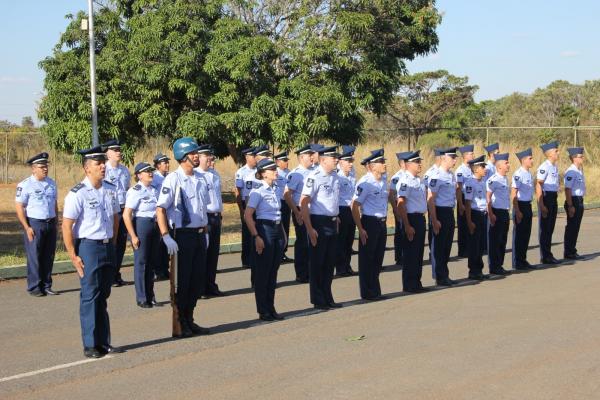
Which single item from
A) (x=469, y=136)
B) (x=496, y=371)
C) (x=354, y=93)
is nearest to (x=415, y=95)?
(x=469, y=136)

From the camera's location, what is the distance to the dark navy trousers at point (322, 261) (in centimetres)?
1013

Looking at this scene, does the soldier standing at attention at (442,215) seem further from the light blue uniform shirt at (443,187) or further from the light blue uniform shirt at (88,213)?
the light blue uniform shirt at (88,213)

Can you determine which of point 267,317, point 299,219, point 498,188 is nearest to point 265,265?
point 267,317

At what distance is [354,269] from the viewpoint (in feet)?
45.2

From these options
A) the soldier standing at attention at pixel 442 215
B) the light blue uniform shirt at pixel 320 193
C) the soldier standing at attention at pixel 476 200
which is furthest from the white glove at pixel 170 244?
the soldier standing at attention at pixel 476 200

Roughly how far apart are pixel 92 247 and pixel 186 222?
43.9 inches

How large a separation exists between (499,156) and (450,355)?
5994 mm

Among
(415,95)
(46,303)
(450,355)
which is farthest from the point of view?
(415,95)

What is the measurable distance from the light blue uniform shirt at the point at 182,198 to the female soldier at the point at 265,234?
0.84m

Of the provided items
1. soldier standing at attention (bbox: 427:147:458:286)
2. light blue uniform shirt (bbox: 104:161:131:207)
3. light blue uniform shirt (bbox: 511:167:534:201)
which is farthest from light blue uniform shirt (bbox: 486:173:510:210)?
light blue uniform shirt (bbox: 104:161:131:207)

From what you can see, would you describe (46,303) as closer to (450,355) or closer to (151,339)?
(151,339)

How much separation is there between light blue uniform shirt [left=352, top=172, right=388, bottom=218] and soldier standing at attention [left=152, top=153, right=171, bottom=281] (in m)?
2.83

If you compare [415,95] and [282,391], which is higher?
[415,95]

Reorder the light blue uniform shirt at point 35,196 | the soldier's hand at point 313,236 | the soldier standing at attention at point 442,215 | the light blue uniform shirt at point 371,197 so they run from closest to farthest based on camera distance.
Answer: the soldier's hand at point 313,236 < the light blue uniform shirt at point 371,197 < the light blue uniform shirt at point 35,196 < the soldier standing at attention at point 442,215
